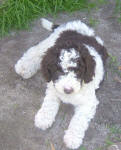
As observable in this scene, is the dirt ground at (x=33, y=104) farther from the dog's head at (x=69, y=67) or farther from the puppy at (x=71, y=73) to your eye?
the dog's head at (x=69, y=67)

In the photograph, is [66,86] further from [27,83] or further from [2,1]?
[2,1]

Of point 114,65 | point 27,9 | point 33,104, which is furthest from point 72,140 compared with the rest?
point 27,9

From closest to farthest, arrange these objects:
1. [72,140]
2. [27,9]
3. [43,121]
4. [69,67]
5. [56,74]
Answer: [69,67]
[56,74]
[72,140]
[43,121]
[27,9]

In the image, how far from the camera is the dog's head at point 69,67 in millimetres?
2791

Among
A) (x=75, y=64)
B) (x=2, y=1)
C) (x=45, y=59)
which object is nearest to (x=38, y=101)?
(x=45, y=59)

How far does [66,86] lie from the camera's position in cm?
282

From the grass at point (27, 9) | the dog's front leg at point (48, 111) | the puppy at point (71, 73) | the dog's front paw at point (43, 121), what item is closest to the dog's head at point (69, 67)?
the puppy at point (71, 73)

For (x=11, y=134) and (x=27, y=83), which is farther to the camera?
(x=27, y=83)

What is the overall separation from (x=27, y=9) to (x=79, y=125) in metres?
2.19

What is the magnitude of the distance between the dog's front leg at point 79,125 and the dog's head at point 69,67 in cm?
38

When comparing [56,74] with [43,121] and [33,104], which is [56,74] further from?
[33,104]

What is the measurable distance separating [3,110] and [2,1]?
1874 millimetres

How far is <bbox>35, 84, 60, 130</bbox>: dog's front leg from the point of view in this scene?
3.32 meters

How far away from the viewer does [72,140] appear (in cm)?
315
